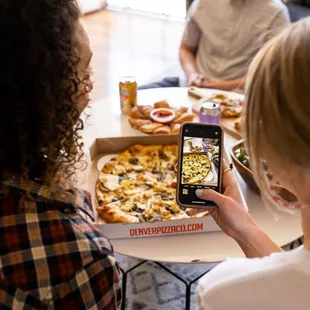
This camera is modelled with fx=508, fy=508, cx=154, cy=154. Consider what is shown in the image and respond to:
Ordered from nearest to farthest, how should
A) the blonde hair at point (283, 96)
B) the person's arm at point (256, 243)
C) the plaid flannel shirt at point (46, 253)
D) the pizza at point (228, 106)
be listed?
the blonde hair at point (283, 96)
the plaid flannel shirt at point (46, 253)
the person's arm at point (256, 243)
the pizza at point (228, 106)

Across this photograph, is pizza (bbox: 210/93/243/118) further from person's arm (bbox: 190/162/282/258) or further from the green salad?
person's arm (bbox: 190/162/282/258)

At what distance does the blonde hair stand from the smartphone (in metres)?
0.51

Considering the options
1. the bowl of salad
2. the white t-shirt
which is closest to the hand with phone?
the bowl of salad

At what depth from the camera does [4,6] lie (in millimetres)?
690

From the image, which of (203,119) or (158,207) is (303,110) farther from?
(203,119)

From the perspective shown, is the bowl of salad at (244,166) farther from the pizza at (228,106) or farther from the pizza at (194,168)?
the pizza at (228,106)

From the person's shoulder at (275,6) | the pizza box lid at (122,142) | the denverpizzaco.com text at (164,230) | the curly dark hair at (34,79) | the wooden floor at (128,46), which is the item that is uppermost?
the curly dark hair at (34,79)

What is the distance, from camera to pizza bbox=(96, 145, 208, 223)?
4.27 ft

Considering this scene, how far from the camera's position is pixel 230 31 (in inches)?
83.7

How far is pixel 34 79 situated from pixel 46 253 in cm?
28

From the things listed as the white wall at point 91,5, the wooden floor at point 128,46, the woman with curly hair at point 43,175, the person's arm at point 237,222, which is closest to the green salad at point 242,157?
the person's arm at point 237,222

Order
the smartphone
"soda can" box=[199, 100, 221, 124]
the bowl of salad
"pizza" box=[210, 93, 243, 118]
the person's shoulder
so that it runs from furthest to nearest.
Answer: the person's shoulder < "pizza" box=[210, 93, 243, 118] < "soda can" box=[199, 100, 221, 124] < the bowl of salad < the smartphone

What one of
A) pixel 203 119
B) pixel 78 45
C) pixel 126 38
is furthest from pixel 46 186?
pixel 126 38

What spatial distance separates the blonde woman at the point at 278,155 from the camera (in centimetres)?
64
